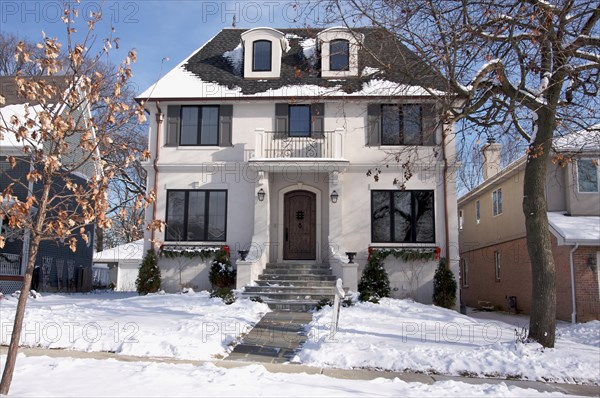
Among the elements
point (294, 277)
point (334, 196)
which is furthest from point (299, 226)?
point (294, 277)

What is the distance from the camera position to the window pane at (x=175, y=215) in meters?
16.6

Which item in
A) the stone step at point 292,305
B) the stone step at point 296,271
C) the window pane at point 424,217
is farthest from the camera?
the window pane at point 424,217

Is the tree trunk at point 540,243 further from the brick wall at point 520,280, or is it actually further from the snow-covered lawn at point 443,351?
the brick wall at point 520,280

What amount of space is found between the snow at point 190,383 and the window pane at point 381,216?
32.4 ft

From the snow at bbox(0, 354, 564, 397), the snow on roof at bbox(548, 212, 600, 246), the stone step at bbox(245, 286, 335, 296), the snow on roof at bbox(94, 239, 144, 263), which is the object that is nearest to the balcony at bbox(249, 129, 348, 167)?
the stone step at bbox(245, 286, 335, 296)

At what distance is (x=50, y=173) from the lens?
16.4 ft

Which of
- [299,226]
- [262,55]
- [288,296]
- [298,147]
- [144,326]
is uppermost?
[262,55]

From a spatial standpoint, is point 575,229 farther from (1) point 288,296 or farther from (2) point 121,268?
(2) point 121,268

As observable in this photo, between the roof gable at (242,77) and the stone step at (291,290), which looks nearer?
the stone step at (291,290)

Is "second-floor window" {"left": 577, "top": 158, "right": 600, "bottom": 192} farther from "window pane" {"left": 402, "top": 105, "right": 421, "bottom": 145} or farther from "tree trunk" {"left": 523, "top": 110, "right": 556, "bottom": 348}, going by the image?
"tree trunk" {"left": 523, "top": 110, "right": 556, "bottom": 348}

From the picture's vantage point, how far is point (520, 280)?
59.0ft

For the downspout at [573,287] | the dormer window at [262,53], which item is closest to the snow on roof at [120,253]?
the dormer window at [262,53]

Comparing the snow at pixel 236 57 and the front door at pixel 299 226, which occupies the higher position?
the snow at pixel 236 57

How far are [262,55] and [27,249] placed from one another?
393 inches
